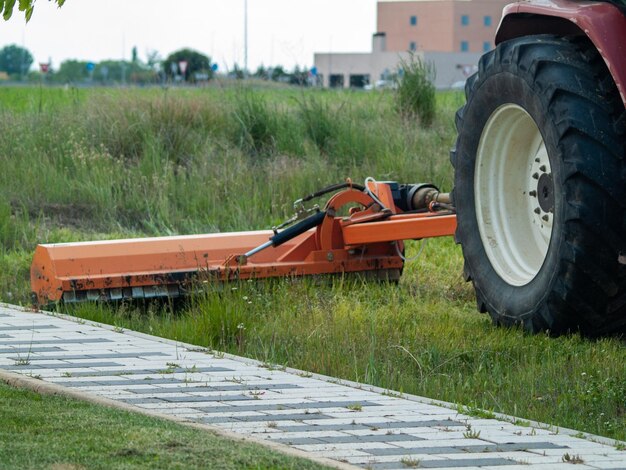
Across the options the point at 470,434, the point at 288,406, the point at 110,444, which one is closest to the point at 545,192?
the point at 288,406

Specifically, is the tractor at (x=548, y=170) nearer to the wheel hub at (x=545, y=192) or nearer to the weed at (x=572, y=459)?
the wheel hub at (x=545, y=192)

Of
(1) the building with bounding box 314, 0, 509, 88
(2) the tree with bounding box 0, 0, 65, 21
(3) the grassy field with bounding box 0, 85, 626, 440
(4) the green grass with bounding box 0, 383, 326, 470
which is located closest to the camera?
(4) the green grass with bounding box 0, 383, 326, 470

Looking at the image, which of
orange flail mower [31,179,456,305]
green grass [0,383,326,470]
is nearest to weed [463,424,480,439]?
green grass [0,383,326,470]

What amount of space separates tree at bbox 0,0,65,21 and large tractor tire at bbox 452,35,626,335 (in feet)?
8.72

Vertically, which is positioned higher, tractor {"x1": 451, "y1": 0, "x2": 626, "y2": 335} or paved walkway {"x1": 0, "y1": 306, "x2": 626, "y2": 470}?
tractor {"x1": 451, "y1": 0, "x2": 626, "y2": 335}

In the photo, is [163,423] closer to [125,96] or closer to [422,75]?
[125,96]

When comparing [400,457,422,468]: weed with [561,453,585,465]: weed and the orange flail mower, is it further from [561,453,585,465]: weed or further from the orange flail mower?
the orange flail mower

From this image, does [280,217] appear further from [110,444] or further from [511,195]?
[110,444]

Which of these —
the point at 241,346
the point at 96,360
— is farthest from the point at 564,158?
the point at 96,360

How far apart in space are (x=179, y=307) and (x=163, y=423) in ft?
11.8

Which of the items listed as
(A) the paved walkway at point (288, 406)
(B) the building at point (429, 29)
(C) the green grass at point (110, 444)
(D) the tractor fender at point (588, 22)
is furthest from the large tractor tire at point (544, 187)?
(B) the building at point (429, 29)

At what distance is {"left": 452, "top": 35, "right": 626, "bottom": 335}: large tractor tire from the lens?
21.2 ft

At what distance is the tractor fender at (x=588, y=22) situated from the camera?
→ 6.42 m

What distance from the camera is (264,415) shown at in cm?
520
